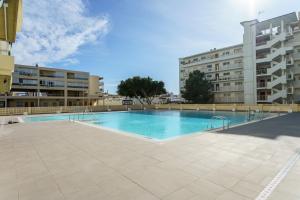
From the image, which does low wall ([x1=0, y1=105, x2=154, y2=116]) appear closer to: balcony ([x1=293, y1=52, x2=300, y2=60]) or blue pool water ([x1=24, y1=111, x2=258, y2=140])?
blue pool water ([x1=24, y1=111, x2=258, y2=140])

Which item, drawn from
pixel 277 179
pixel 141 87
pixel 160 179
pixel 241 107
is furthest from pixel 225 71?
pixel 160 179

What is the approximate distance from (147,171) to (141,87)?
107 feet

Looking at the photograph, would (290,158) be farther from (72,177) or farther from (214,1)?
(214,1)

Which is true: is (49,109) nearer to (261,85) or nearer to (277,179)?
(277,179)

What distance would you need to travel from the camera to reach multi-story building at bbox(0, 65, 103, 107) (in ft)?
116

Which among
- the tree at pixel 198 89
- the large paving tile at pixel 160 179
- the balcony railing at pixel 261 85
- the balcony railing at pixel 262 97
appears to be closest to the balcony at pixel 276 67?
the balcony railing at pixel 261 85

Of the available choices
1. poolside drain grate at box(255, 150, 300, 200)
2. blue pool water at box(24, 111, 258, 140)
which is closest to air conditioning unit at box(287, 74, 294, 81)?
blue pool water at box(24, 111, 258, 140)

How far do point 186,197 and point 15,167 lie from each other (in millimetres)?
4207

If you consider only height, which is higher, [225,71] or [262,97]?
[225,71]

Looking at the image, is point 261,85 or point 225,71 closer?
point 261,85

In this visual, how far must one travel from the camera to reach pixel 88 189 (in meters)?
3.23

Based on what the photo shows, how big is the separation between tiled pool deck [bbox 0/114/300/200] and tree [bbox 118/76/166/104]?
98.6ft

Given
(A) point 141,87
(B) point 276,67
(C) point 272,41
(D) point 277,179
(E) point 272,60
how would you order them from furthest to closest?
(A) point 141,87
(E) point 272,60
(C) point 272,41
(B) point 276,67
(D) point 277,179

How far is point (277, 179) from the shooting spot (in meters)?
3.54
